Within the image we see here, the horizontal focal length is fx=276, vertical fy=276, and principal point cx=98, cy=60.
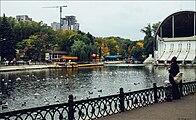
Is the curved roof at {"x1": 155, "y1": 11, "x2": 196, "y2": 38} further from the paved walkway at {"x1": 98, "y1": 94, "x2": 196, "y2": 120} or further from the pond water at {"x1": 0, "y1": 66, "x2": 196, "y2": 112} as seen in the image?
the paved walkway at {"x1": 98, "y1": 94, "x2": 196, "y2": 120}

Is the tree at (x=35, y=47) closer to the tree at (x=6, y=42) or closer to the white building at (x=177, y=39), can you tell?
the tree at (x=6, y=42)

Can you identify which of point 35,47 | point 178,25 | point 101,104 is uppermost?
point 178,25

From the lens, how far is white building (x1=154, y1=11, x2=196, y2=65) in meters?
82.8

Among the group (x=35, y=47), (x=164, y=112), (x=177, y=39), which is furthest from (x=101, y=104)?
(x=177, y=39)

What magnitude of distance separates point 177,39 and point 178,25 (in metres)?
5.46

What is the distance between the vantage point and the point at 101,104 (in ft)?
36.1

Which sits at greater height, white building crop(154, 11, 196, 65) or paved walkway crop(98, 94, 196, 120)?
white building crop(154, 11, 196, 65)

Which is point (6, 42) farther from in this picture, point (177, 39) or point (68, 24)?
point (68, 24)

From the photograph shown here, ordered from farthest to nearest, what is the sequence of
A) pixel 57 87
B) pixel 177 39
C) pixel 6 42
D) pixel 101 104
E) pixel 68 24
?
pixel 68 24 → pixel 177 39 → pixel 6 42 → pixel 57 87 → pixel 101 104

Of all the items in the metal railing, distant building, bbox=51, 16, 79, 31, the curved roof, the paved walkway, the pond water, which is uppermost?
distant building, bbox=51, 16, 79, 31

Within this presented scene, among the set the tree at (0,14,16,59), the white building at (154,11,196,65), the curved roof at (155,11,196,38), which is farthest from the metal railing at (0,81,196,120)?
the curved roof at (155,11,196,38)

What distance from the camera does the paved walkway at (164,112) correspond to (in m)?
8.41

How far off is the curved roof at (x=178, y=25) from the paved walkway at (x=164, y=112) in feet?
255

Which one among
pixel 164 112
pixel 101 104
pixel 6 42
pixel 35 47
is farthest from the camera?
pixel 35 47
